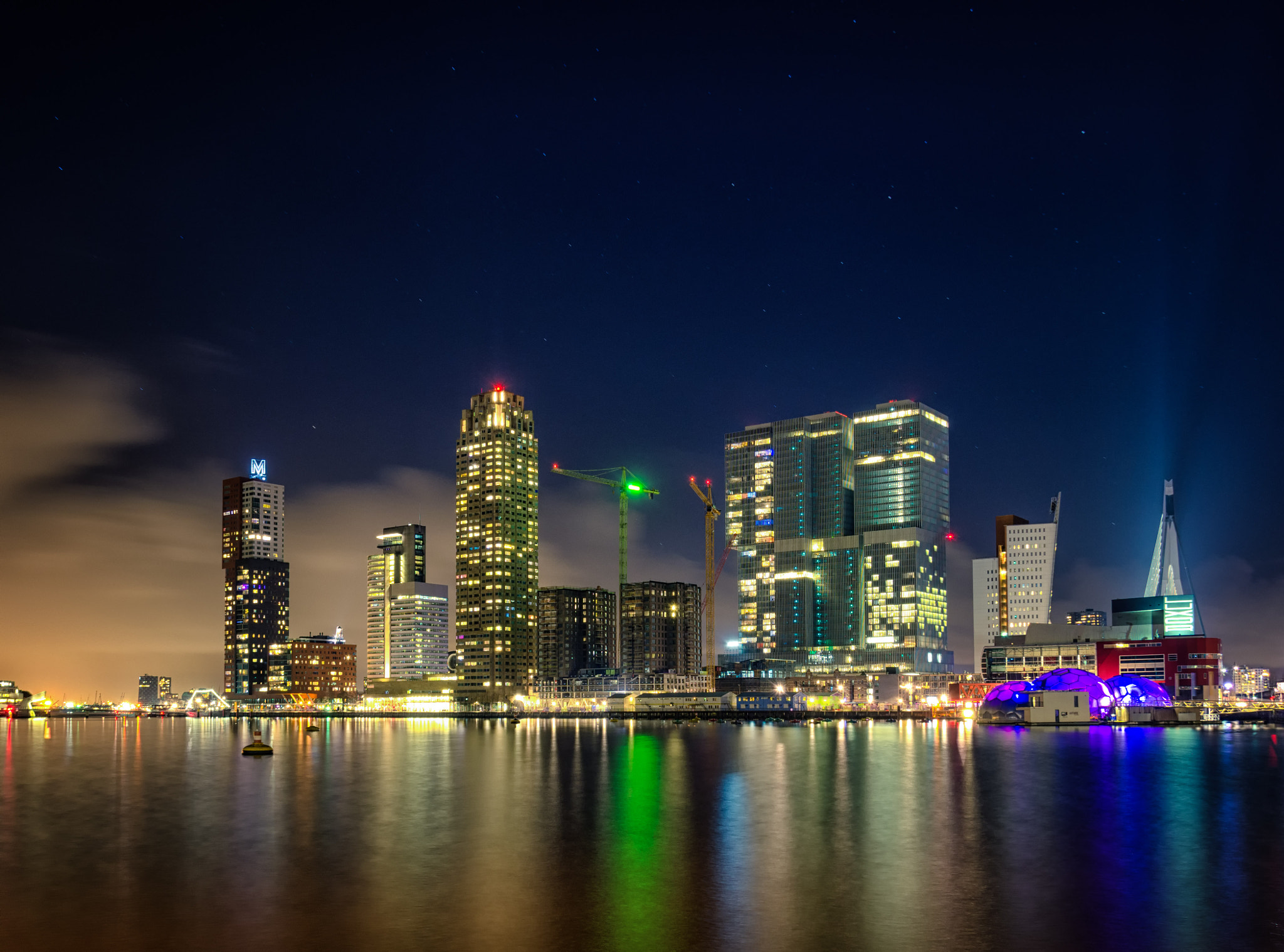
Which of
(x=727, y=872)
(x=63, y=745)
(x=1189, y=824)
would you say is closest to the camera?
(x=727, y=872)

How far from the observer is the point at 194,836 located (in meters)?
63.2

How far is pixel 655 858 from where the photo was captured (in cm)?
5297

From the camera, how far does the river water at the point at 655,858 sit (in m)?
38.4

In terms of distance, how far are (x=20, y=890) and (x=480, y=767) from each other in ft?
230

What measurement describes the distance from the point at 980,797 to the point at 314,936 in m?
55.2

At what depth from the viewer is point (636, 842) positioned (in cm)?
5847

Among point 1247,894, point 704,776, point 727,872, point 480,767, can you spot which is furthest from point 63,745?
point 1247,894

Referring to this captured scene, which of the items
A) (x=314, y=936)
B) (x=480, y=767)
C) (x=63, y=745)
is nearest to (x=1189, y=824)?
(x=314, y=936)

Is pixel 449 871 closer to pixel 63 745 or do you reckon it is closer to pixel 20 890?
pixel 20 890

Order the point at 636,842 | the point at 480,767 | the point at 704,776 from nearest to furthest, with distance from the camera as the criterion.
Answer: the point at 636,842 < the point at 704,776 < the point at 480,767

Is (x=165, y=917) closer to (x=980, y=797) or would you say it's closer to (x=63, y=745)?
(x=980, y=797)

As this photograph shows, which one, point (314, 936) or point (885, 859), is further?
point (885, 859)

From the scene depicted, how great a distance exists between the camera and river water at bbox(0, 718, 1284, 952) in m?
38.4

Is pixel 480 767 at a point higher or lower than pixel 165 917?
lower
